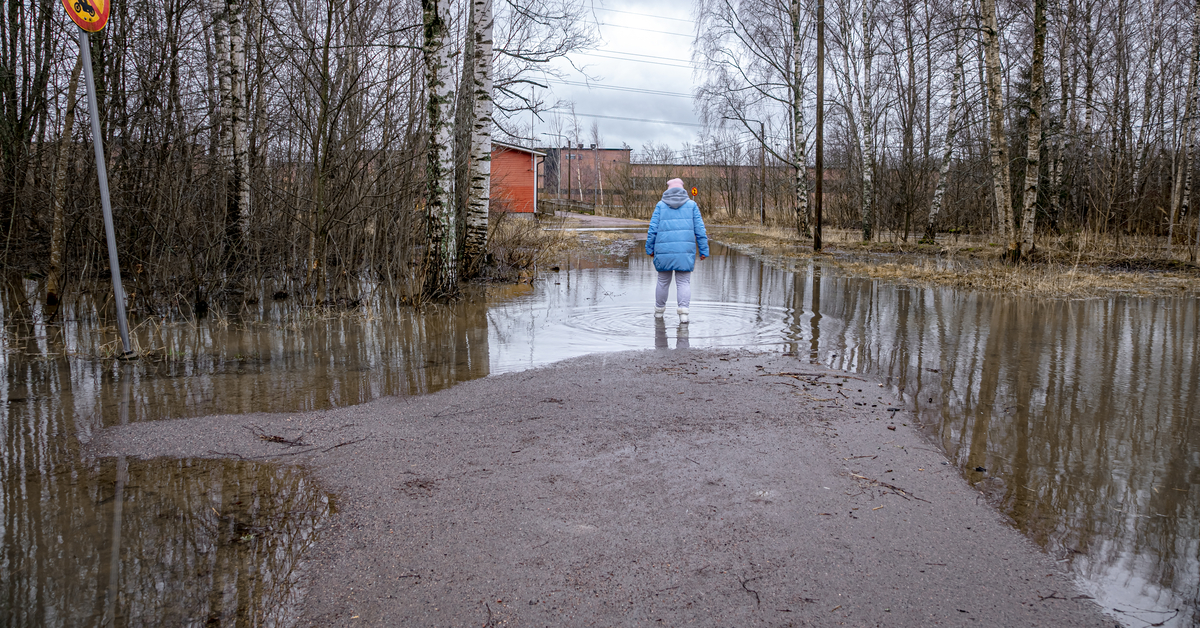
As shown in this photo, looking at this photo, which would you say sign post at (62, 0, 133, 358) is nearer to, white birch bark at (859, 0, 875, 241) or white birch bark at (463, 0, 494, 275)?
white birch bark at (463, 0, 494, 275)

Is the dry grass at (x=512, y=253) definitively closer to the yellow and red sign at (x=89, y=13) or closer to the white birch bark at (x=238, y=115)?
the white birch bark at (x=238, y=115)

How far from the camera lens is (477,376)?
671cm

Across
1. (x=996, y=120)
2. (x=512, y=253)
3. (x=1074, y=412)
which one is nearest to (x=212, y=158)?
(x=512, y=253)

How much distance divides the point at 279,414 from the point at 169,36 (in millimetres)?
7931

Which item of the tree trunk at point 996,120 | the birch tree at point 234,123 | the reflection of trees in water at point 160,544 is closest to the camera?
the reflection of trees in water at point 160,544

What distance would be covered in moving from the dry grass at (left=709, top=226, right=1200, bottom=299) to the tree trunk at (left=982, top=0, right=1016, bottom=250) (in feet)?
3.52

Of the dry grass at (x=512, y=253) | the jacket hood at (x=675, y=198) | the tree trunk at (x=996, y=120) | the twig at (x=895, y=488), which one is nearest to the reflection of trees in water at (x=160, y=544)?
the twig at (x=895, y=488)

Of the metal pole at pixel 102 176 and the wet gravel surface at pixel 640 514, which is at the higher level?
the metal pole at pixel 102 176

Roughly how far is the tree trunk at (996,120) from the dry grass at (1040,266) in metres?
1.07

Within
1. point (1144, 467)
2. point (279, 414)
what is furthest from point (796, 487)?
point (279, 414)

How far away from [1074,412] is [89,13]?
8.47 metres

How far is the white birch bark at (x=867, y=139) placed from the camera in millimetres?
27822

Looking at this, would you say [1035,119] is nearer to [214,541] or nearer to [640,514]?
[640,514]

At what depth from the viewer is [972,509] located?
3.78 m
